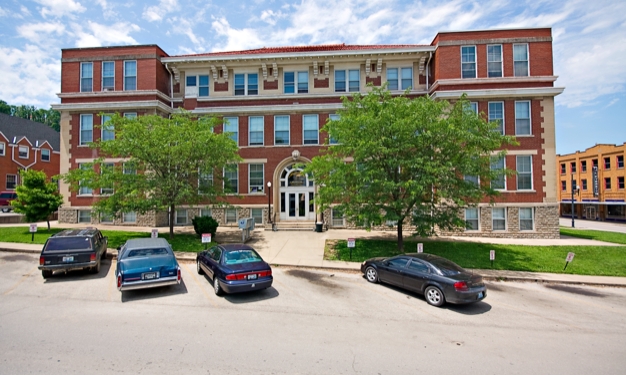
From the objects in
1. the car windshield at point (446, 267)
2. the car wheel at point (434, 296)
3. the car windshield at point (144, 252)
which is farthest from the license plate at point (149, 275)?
the car windshield at point (446, 267)

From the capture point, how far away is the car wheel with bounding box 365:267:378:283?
38.9 feet

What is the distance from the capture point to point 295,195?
2556cm

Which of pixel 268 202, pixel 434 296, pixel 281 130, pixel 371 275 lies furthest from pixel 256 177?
pixel 434 296

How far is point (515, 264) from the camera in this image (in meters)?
14.9

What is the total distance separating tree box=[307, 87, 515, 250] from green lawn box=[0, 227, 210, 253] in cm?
778

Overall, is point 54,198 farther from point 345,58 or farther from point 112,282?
point 345,58

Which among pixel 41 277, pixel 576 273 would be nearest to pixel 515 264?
pixel 576 273

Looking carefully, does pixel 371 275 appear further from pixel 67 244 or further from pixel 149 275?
pixel 67 244

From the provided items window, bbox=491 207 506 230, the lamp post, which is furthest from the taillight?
the lamp post

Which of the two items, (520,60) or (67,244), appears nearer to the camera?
(67,244)

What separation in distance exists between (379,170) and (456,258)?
579 centimetres

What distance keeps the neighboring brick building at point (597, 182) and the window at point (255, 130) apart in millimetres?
39754

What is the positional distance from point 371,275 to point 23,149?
5742 cm

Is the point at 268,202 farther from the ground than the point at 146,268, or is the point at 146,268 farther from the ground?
the point at 268,202
